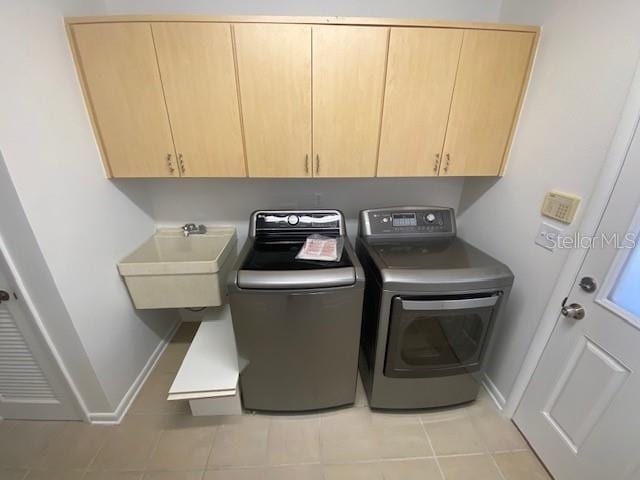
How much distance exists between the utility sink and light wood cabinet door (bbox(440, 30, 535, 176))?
150 centimetres

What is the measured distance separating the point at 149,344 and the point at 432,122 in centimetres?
237

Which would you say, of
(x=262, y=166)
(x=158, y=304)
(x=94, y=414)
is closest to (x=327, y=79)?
(x=262, y=166)

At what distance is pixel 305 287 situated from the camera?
1.21 meters

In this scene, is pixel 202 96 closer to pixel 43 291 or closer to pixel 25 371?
pixel 43 291

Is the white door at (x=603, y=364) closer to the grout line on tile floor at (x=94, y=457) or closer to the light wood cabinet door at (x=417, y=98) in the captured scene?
the light wood cabinet door at (x=417, y=98)

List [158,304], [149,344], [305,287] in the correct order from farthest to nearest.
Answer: [149,344] < [158,304] < [305,287]

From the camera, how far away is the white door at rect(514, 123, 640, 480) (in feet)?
3.17

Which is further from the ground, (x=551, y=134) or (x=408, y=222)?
(x=551, y=134)

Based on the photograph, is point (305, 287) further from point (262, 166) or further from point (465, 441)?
point (465, 441)

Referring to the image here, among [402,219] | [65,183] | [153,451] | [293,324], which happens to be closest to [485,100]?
[402,219]

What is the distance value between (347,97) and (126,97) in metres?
1.11

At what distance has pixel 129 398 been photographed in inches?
64.5

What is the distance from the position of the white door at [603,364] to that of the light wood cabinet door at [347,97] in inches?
40.7

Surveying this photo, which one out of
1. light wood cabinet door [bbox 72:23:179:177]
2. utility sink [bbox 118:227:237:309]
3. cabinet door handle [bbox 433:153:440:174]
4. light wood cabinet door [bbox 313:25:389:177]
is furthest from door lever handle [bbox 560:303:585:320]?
light wood cabinet door [bbox 72:23:179:177]
